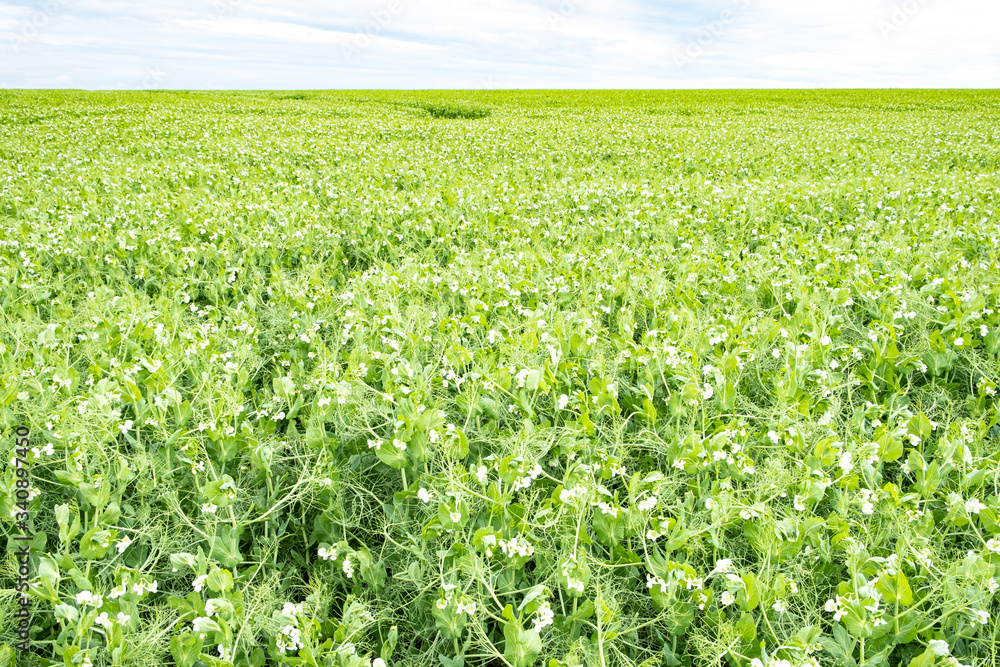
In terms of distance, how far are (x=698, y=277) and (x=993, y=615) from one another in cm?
395

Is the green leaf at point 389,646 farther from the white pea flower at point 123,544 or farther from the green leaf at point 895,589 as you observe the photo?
the green leaf at point 895,589

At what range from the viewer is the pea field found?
8.37 ft

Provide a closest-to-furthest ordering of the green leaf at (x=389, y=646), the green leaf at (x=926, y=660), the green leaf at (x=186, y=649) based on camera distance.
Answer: the green leaf at (x=926, y=660)
the green leaf at (x=186, y=649)
the green leaf at (x=389, y=646)

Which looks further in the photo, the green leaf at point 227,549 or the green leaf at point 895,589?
the green leaf at point 227,549

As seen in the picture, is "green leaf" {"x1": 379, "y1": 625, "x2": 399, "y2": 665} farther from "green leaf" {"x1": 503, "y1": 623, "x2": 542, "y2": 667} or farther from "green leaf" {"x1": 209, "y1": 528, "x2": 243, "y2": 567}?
"green leaf" {"x1": 209, "y1": 528, "x2": 243, "y2": 567}

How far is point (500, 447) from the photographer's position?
3.55 meters

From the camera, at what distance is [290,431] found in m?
3.71

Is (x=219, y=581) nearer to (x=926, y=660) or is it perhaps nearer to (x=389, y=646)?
(x=389, y=646)

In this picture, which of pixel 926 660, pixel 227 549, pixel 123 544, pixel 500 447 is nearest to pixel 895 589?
pixel 926 660

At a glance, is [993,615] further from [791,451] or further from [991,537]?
[791,451]

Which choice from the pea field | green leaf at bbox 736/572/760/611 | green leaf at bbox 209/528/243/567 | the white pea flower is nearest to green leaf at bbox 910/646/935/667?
the pea field

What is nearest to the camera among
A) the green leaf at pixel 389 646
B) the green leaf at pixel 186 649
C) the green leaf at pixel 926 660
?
the green leaf at pixel 926 660

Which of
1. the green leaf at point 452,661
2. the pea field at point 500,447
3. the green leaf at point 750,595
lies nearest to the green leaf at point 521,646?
the pea field at point 500,447

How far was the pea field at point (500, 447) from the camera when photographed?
100 inches
